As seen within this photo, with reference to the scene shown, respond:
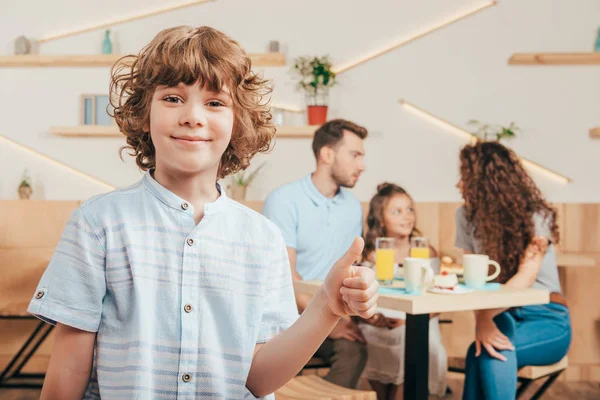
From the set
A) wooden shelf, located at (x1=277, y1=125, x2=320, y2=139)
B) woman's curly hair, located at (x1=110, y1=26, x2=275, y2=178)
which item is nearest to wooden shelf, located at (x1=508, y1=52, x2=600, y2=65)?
wooden shelf, located at (x1=277, y1=125, x2=320, y2=139)

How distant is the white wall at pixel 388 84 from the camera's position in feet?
15.6

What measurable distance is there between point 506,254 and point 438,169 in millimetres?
2060

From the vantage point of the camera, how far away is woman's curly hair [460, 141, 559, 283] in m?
2.74

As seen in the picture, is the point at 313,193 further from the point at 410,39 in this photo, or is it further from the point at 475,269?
the point at 410,39

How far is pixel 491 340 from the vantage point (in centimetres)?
246

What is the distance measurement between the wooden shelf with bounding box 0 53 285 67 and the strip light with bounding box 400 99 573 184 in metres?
0.92

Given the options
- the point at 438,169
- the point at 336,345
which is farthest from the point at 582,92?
the point at 336,345

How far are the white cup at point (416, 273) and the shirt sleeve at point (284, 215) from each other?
1.04 metres

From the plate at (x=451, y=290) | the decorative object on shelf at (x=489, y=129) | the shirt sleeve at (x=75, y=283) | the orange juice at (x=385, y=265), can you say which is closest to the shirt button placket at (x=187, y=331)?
the shirt sleeve at (x=75, y=283)

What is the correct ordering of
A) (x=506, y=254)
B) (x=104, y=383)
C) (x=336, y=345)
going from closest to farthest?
1. (x=104, y=383)
2. (x=506, y=254)
3. (x=336, y=345)

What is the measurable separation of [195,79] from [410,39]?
13.2ft

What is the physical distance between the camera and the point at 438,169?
4.77m

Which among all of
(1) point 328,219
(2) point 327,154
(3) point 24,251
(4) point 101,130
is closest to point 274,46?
(4) point 101,130

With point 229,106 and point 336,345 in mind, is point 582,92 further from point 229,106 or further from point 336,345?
point 229,106
